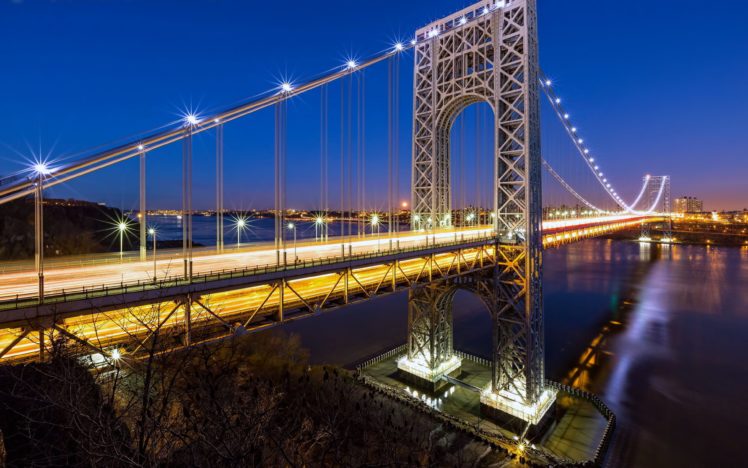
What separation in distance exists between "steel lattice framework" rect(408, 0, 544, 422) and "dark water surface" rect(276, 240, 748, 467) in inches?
251

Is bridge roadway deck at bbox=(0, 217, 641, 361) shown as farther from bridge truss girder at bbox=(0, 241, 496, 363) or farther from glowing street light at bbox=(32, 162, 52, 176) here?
glowing street light at bbox=(32, 162, 52, 176)

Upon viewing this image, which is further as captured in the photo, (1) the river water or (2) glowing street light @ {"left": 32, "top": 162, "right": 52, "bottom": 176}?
(1) the river water

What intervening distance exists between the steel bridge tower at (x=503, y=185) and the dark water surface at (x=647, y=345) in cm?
585

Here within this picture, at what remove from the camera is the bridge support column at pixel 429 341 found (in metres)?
22.8

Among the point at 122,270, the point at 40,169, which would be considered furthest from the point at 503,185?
the point at 40,169

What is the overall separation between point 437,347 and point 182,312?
1651 centimetres

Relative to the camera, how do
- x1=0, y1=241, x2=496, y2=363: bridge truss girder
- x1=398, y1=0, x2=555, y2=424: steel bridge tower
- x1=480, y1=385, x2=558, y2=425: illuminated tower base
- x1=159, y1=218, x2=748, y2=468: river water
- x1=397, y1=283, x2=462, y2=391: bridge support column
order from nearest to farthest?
x1=0, y1=241, x2=496, y2=363: bridge truss girder → x1=480, y1=385, x2=558, y2=425: illuminated tower base → x1=398, y1=0, x2=555, y2=424: steel bridge tower → x1=159, y1=218, x2=748, y2=468: river water → x1=397, y1=283, x2=462, y2=391: bridge support column

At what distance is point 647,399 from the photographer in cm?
2397

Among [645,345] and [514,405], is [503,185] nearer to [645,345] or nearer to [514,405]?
[514,405]

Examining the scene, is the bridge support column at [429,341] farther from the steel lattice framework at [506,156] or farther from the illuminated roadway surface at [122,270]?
the illuminated roadway surface at [122,270]

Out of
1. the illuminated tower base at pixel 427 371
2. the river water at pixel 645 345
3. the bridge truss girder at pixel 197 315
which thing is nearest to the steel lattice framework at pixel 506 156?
the illuminated tower base at pixel 427 371

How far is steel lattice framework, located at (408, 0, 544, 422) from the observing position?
1988cm

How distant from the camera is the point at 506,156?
20828 millimetres

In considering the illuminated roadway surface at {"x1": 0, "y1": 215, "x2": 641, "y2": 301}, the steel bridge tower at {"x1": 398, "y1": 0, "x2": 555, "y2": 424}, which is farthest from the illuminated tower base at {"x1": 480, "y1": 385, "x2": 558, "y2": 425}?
the illuminated roadway surface at {"x1": 0, "y1": 215, "x2": 641, "y2": 301}
